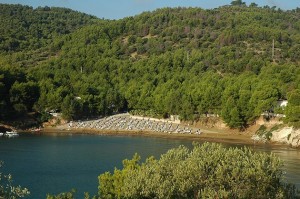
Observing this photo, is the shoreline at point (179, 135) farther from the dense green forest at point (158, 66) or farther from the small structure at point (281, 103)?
the small structure at point (281, 103)

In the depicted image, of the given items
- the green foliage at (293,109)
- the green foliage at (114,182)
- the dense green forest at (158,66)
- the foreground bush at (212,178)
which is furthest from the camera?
the dense green forest at (158,66)

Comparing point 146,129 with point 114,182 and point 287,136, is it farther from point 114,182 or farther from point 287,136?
point 114,182

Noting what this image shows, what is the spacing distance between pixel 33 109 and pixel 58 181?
36.1 m

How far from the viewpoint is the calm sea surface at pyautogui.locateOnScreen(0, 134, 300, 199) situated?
3522 centimetres

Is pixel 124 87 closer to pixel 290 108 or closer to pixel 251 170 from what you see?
pixel 290 108

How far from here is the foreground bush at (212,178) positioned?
54.7 feet

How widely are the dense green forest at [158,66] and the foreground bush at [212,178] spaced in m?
37.4

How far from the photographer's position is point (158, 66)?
86.7 m

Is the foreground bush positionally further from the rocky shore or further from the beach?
the beach

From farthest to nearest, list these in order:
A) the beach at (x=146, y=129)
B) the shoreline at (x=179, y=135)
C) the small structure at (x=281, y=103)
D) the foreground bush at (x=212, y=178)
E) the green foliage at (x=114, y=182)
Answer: the beach at (x=146, y=129) < the small structure at (x=281, y=103) < the shoreline at (x=179, y=135) < the green foliage at (x=114, y=182) < the foreground bush at (x=212, y=178)

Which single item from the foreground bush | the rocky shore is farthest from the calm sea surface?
the foreground bush

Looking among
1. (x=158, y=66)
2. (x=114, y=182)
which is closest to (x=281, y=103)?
(x=158, y=66)

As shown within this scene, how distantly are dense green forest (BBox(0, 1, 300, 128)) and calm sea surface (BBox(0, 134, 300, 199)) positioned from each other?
30.7ft

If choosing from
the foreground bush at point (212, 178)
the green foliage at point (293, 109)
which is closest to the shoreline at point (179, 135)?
the green foliage at point (293, 109)
